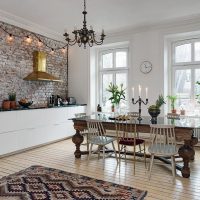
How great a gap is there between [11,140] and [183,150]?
3517mm

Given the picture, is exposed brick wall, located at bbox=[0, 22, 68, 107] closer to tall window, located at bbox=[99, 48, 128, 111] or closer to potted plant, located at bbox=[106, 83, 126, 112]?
tall window, located at bbox=[99, 48, 128, 111]

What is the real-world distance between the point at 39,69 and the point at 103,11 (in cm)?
236

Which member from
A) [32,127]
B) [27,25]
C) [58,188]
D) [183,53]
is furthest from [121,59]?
[58,188]

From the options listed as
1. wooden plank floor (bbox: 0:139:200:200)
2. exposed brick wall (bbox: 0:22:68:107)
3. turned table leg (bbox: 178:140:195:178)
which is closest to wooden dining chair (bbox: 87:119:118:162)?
wooden plank floor (bbox: 0:139:200:200)

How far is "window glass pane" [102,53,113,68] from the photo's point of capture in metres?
6.96

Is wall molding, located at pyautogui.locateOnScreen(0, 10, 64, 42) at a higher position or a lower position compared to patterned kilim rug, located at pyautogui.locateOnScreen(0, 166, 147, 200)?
higher

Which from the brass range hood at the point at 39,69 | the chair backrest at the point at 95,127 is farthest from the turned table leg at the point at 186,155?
the brass range hood at the point at 39,69

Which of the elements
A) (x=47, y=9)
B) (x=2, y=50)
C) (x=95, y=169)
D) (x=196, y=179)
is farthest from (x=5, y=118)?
(x=196, y=179)

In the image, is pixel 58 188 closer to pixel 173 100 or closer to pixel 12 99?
pixel 12 99

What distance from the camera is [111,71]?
22.7 ft

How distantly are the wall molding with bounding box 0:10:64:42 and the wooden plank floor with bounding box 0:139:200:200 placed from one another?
319 centimetres

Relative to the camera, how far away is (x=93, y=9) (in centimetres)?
467

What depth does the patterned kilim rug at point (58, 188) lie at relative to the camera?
9.16ft

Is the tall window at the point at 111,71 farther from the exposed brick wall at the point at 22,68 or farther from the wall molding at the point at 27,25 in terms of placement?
the wall molding at the point at 27,25
